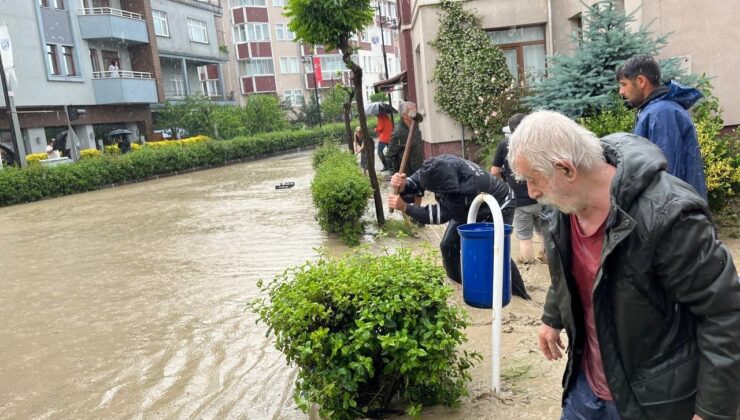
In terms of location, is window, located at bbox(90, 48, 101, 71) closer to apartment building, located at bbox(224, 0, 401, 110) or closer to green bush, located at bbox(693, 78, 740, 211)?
apartment building, located at bbox(224, 0, 401, 110)

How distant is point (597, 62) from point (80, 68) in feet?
96.1

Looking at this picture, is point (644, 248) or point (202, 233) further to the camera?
point (202, 233)

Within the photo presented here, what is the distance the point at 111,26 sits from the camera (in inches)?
1245

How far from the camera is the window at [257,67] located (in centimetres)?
5666

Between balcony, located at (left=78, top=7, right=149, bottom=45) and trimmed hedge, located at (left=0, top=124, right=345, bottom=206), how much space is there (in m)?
8.74

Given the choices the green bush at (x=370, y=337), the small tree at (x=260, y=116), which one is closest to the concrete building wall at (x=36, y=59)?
the small tree at (x=260, y=116)

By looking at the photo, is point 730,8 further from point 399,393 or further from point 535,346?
point 399,393

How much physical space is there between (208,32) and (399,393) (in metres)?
43.8

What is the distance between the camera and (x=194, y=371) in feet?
15.8

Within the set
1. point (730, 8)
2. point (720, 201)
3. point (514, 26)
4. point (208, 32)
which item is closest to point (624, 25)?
point (730, 8)

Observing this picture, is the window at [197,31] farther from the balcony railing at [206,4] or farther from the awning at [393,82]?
the awning at [393,82]

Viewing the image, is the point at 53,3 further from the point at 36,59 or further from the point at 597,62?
the point at 597,62

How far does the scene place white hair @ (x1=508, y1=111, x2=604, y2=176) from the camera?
1.78 metres

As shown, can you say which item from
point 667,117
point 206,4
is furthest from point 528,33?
point 206,4
